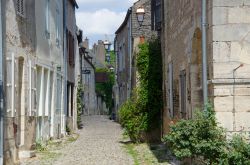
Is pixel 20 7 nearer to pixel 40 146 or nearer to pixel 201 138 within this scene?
pixel 40 146

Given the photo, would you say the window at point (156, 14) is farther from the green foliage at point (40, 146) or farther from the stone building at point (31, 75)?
the green foliage at point (40, 146)

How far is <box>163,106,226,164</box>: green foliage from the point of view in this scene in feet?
26.2

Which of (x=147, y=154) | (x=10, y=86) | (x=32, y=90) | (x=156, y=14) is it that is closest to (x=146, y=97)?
(x=156, y=14)

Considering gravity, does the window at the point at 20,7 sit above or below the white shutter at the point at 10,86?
above

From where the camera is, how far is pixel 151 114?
53.9 feet

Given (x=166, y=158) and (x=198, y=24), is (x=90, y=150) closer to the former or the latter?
(x=166, y=158)

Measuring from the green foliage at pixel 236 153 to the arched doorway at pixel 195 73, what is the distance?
7.42ft

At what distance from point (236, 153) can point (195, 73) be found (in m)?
3.05

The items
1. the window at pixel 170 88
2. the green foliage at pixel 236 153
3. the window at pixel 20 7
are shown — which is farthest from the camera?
the window at pixel 170 88

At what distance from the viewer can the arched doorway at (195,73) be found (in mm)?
10031

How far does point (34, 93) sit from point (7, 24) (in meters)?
3.23

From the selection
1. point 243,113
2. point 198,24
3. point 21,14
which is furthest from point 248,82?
point 21,14

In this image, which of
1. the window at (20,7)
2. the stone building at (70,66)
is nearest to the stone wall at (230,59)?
the window at (20,7)

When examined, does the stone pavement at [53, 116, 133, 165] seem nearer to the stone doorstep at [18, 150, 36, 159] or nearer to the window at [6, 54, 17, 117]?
the stone doorstep at [18, 150, 36, 159]
